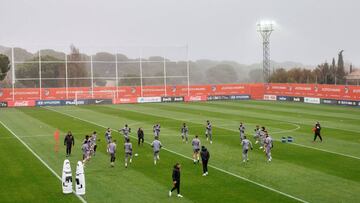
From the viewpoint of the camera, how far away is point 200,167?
96.7ft

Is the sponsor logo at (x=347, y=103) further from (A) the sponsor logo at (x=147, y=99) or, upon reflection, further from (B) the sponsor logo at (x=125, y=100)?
(B) the sponsor logo at (x=125, y=100)

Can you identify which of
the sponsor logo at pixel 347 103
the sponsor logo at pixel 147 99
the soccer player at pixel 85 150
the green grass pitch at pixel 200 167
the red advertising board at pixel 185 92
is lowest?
the green grass pitch at pixel 200 167

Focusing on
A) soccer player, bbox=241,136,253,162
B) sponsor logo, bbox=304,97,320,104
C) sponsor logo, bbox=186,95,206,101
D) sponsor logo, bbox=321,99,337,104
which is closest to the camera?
soccer player, bbox=241,136,253,162

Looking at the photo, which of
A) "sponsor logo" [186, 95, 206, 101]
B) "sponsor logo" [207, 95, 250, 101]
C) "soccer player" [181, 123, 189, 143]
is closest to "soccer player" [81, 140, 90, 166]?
"soccer player" [181, 123, 189, 143]

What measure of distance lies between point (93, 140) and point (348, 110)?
140 feet

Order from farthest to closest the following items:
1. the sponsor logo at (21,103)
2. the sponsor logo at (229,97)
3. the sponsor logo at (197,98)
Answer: the sponsor logo at (229,97) → the sponsor logo at (197,98) → the sponsor logo at (21,103)

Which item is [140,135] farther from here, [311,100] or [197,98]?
[197,98]

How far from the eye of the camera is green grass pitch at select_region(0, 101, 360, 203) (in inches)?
917

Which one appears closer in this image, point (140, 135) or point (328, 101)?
point (140, 135)

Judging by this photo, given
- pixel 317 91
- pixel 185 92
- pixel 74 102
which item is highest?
pixel 317 91

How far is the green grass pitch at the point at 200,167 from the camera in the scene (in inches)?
917

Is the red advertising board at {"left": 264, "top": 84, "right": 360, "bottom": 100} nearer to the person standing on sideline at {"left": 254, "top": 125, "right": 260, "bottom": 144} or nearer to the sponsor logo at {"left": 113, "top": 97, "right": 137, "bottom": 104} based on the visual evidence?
the sponsor logo at {"left": 113, "top": 97, "right": 137, "bottom": 104}

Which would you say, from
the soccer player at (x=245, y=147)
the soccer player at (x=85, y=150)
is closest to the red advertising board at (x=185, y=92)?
the soccer player at (x=245, y=147)

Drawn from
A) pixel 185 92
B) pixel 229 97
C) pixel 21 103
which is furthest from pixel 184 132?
pixel 229 97
